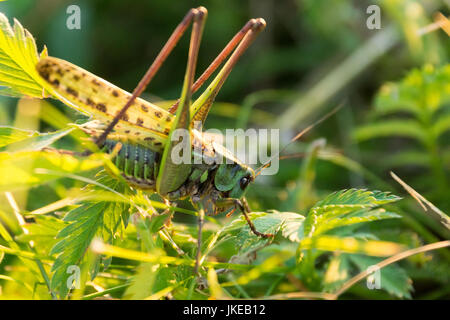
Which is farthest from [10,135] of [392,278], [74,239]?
[392,278]

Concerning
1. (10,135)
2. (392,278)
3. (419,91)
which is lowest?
→ (392,278)

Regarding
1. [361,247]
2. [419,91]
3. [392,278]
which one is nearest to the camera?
[361,247]

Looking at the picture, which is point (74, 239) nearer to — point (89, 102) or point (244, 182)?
point (89, 102)

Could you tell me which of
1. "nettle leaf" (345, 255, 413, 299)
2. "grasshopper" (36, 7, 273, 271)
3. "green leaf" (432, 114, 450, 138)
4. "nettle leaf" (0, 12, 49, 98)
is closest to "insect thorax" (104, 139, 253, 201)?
"grasshopper" (36, 7, 273, 271)

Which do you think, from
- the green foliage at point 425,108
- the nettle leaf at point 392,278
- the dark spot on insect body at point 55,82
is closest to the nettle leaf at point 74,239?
the dark spot on insect body at point 55,82

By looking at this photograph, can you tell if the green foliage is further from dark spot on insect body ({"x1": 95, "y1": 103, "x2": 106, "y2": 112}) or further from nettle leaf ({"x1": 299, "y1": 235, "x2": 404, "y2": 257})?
dark spot on insect body ({"x1": 95, "y1": 103, "x2": 106, "y2": 112})

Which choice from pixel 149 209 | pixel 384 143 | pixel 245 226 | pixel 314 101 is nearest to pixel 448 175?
pixel 384 143

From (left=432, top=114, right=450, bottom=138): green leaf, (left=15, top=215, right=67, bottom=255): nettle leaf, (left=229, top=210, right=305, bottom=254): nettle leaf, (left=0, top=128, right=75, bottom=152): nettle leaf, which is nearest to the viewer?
(left=0, top=128, right=75, bottom=152): nettle leaf
